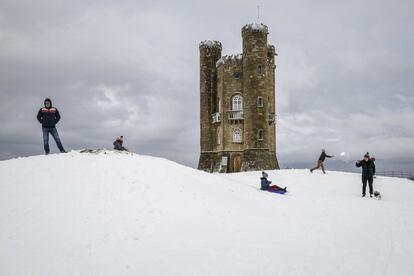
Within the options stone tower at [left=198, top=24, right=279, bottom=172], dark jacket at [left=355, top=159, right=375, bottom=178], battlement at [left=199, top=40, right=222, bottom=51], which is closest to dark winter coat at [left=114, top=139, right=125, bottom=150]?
dark jacket at [left=355, top=159, right=375, bottom=178]

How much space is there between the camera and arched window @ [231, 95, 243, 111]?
3703 cm

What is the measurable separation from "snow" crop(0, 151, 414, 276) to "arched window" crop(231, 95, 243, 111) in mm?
24960

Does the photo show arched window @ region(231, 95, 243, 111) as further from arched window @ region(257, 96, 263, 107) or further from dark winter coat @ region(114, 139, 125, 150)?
dark winter coat @ region(114, 139, 125, 150)

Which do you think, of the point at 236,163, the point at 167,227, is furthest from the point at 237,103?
the point at 167,227

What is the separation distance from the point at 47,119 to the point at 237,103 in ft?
86.7

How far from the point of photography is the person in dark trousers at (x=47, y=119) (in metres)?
13.0

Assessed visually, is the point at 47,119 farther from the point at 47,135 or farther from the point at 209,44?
the point at 209,44

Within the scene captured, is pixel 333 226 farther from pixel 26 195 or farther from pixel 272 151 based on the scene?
pixel 272 151

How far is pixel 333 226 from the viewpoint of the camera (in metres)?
9.08

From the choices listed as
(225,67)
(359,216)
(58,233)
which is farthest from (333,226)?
(225,67)

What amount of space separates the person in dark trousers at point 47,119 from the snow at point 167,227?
3.97ft

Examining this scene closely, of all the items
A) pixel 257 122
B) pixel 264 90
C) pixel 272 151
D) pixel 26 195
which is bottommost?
pixel 26 195

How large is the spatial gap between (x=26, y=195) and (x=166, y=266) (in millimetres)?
5431

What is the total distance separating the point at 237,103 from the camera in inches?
1467
